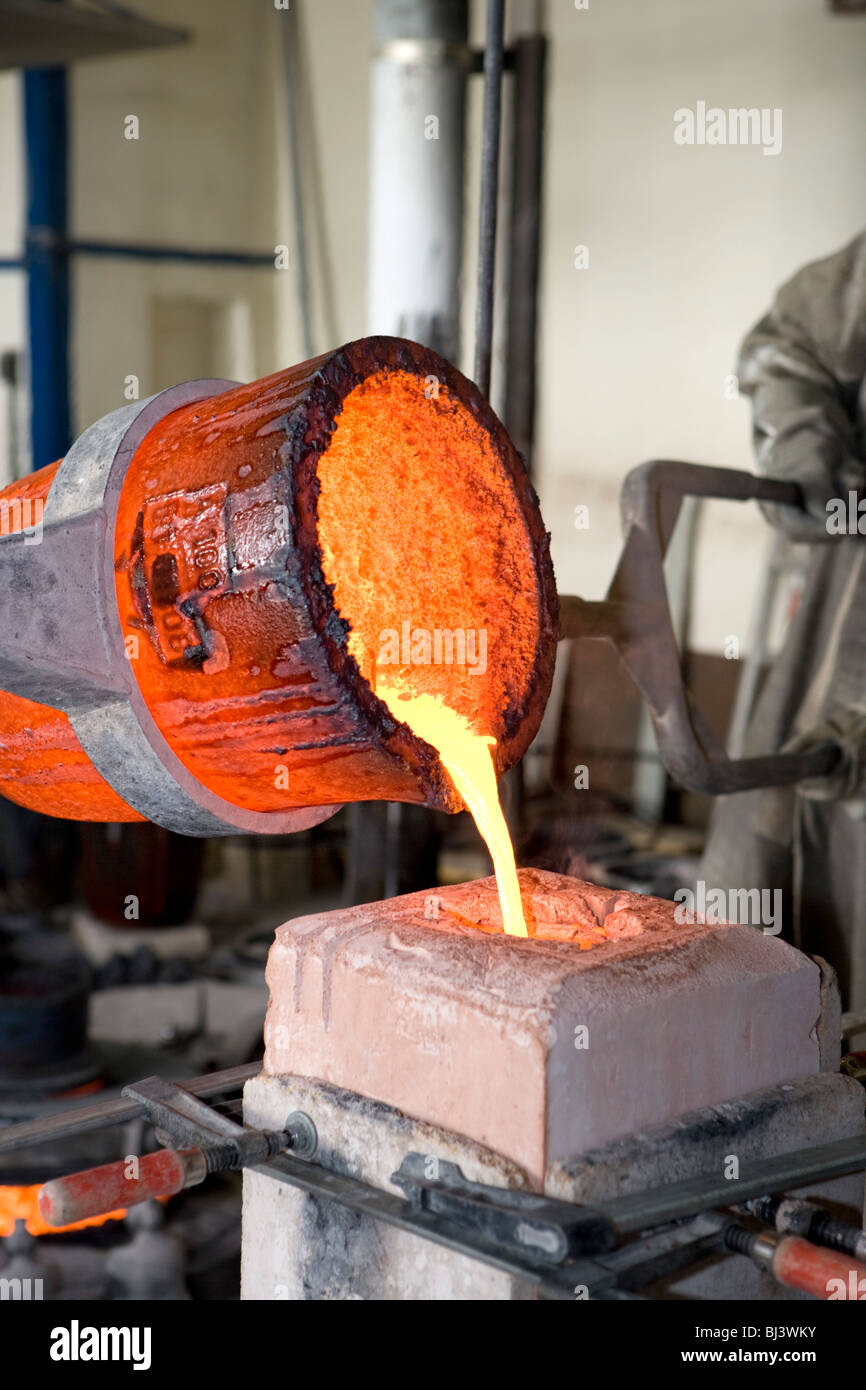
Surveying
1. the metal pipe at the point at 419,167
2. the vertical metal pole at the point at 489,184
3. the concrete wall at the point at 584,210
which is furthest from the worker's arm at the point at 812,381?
the concrete wall at the point at 584,210

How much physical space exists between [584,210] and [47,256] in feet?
8.43

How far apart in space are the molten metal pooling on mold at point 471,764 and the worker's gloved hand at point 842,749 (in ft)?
3.69

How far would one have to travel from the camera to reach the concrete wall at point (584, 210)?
523cm

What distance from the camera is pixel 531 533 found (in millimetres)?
1529

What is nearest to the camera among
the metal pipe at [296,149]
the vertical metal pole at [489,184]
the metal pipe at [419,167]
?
the vertical metal pole at [489,184]

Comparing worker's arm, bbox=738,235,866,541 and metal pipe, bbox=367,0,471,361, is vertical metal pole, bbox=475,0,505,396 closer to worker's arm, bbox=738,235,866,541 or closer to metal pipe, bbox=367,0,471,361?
worker's arm, bbox=738,235,866,541

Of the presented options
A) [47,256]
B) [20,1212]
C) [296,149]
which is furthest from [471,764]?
[296,149]

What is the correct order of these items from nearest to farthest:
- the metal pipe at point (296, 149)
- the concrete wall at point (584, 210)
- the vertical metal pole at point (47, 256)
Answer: the concrete wall at point (584, 210)
the vertical metal pole at point (47, 256)
the metal pipe at point (296, 149)

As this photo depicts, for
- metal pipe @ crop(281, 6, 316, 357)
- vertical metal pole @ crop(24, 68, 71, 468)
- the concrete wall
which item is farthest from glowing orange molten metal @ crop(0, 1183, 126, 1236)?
metal pipe @ crop(281, 6, 316, 357)

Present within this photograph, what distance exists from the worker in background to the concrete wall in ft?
8.07

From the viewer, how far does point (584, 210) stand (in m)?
5.92

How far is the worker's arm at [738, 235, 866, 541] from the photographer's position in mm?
2529

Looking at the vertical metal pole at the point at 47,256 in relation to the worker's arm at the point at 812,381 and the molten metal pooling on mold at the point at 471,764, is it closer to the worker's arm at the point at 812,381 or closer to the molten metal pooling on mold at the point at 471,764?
the worker's arm at the point at 812,381
